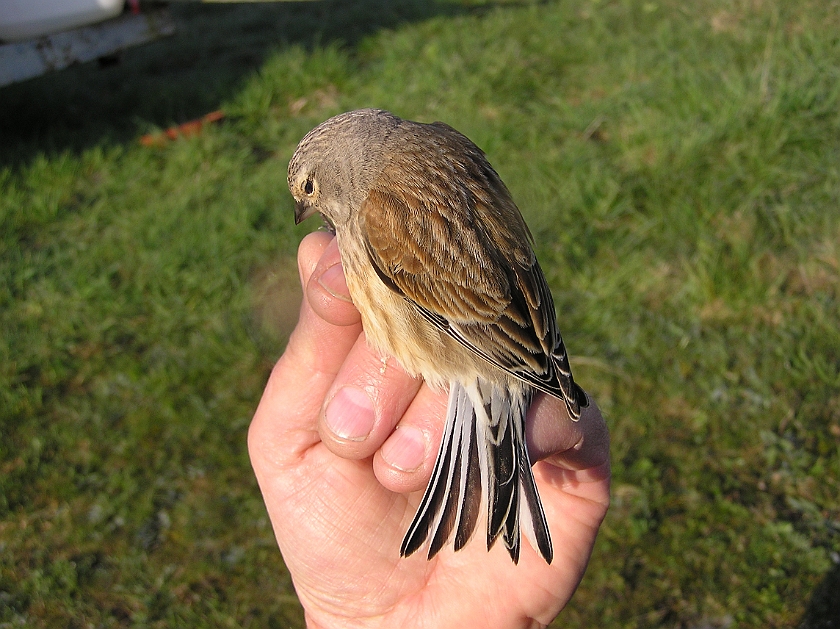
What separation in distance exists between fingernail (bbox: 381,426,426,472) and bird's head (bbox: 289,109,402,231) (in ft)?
2.29

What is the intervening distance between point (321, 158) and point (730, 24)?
4.62m

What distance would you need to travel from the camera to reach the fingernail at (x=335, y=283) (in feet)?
7.01

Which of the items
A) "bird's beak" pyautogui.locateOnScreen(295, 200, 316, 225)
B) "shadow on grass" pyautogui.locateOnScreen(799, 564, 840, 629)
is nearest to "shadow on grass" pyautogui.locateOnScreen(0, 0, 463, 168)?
"bird's beak" pyautogui.locateOnScreen(295, 200, 316, 225)

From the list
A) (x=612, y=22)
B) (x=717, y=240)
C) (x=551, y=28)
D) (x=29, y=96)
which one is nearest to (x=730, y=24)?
(x=612, y=22)

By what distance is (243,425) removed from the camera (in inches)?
146

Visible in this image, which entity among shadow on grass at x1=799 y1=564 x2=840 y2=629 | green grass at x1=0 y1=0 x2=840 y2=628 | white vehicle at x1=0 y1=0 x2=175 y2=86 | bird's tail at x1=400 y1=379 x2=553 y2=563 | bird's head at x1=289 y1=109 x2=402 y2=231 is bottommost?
shadow on grass at x1=799 y1=564 x2=840 y2=629

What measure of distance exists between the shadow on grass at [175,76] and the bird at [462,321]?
409cm

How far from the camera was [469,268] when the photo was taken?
6.84 feet

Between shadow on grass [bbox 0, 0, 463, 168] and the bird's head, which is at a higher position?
the bird's head

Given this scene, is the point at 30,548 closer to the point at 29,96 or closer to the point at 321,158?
the point at 321,158

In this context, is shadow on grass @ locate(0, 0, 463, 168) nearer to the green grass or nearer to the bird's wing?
the green grass

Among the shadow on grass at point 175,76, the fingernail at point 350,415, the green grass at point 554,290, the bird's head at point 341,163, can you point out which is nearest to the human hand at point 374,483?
the fingernail at point 350,415

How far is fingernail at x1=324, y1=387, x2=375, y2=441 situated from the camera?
81.5 inches

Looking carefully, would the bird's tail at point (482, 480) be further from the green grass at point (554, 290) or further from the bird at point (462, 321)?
the green grass at point (554, 290)
